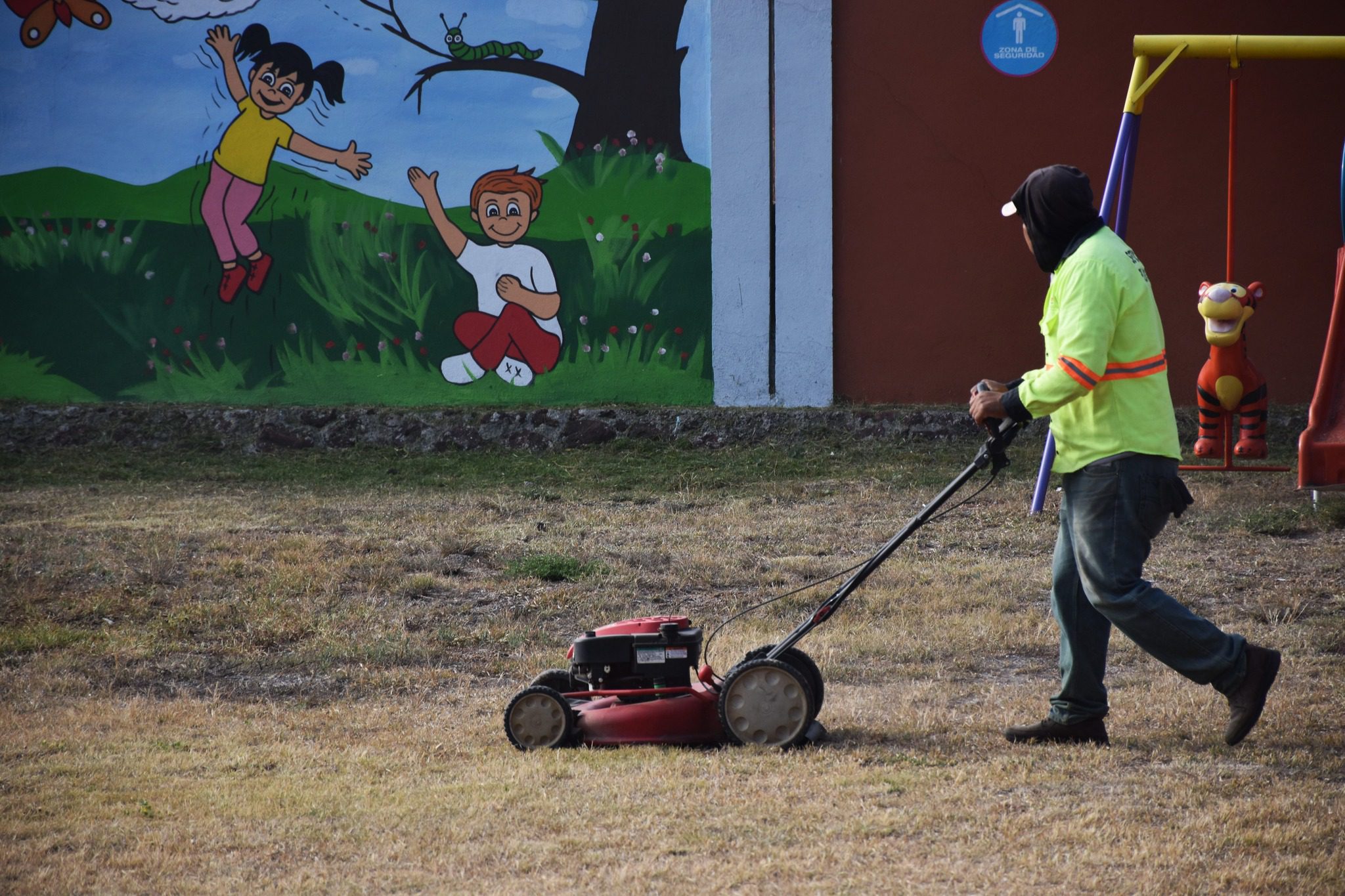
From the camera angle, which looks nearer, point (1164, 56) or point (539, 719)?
point (539, 719)

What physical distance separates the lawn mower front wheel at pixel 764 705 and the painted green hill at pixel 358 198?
8.16 meters

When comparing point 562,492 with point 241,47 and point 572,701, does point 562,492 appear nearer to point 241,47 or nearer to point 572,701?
point 572,701

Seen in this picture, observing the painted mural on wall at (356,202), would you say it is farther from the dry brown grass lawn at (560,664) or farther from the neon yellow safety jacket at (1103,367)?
the neon yellow safety jacket at (1103,367)

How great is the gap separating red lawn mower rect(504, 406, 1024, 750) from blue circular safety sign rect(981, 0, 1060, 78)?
823 cm

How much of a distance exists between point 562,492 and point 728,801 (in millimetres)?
5898

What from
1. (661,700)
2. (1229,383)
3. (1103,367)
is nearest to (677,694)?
(661,700)

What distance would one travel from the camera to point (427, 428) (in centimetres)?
1133

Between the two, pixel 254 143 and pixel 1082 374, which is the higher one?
pixel 254 143

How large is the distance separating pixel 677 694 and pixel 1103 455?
156cm

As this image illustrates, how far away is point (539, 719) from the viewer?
166 inches

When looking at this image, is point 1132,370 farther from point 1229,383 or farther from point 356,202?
point 356,202

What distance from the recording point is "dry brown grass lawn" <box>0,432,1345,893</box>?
125 inches

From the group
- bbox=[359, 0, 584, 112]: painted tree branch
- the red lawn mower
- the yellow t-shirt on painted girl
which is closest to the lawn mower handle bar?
the red lawn mower

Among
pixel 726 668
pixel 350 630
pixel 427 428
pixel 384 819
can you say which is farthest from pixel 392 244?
pixel 384 819
